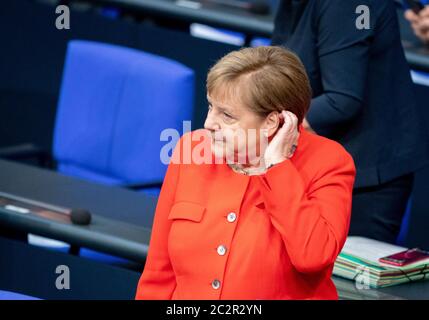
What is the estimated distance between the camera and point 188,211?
251cm

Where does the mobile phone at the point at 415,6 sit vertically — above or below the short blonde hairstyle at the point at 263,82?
below

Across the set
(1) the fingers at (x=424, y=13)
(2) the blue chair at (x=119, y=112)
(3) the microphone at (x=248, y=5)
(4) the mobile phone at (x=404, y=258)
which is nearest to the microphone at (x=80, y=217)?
(2) the blue chair at (x=119, y=112)

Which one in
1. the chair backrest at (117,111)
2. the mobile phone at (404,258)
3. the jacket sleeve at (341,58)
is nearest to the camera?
the mobile phone at (404,258)

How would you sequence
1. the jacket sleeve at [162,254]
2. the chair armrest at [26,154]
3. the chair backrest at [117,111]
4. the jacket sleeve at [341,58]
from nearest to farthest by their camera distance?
the jacket sleeve at [162,254]
the jacket sleeve at [341,58]
the chair backrest at [117,111]
the chair armrest at [26,154]

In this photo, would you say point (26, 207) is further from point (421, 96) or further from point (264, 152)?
point (421, 96)

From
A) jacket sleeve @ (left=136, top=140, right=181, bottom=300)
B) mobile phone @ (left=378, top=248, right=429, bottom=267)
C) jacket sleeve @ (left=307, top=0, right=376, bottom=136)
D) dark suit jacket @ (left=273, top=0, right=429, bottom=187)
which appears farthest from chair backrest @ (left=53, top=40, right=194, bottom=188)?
jacket sleeve @ (left=136, top=140, right=181, bottom=300)

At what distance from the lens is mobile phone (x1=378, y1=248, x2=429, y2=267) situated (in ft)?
9.54

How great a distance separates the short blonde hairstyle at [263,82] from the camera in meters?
2.39

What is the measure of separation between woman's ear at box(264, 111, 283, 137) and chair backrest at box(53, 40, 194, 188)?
1.55 meters

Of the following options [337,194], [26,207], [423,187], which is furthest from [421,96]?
[337,194]

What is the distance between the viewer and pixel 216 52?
4949 mm

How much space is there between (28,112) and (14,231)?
2024mm

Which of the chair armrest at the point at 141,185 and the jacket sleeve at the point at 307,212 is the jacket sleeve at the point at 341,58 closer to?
the jacket sleeve at the point at 307,212

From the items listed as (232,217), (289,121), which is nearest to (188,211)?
(232,217)
